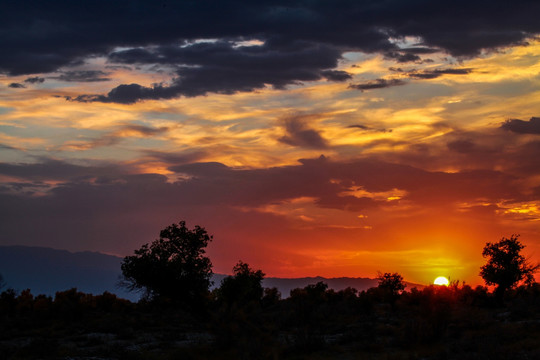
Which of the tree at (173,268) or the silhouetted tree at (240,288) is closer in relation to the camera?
the tree at (173,268)

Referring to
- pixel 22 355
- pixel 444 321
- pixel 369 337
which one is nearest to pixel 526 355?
pixel 444 321

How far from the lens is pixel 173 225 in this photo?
42.4 m

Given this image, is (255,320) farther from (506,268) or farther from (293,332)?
(506,268)

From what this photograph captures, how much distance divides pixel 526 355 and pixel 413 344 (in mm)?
5722

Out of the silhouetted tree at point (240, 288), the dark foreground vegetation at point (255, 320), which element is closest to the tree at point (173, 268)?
the dark foreground vegetation at point (255, 320)

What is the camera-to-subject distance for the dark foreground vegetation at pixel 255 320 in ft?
79.7

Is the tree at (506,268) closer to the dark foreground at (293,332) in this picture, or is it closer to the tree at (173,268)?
the dark foreground at (293,332)

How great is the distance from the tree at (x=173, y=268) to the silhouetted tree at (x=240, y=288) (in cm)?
1253

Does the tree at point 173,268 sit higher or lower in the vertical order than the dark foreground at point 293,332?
higher

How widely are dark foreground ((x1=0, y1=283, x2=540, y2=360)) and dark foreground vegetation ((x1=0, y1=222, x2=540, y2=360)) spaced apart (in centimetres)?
7

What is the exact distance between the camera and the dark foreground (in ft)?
75.5

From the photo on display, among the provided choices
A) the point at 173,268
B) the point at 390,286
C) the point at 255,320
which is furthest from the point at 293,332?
the point at 390,286

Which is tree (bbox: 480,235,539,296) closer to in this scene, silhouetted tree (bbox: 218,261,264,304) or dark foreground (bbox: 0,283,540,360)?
dark foreground (bbox: 0,283,540,360)

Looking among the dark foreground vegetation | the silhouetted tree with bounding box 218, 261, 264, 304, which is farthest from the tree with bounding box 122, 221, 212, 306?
the silhouetted tree with bounding box 218, 261, 264, 304
